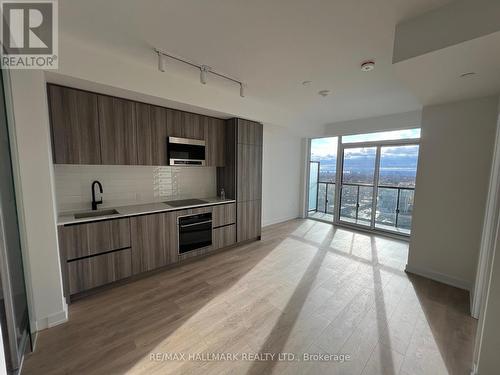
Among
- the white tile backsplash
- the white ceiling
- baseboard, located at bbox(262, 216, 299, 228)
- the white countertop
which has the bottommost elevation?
baseboard, located at bbox(262, 216, 299, 228)

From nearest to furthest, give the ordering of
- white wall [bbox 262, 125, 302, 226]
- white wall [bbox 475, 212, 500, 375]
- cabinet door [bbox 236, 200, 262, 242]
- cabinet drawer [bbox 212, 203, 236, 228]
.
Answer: white wall [bbox 475, 212, 500, 375], cabinet drawer [bbox 212, 203, 236, 228], cabinet door [bbox 236, 200, 262, 242], white wall [bbox 262, 125, 302, 226]

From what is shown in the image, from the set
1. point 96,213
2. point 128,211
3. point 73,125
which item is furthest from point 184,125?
point 96,213

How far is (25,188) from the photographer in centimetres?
179

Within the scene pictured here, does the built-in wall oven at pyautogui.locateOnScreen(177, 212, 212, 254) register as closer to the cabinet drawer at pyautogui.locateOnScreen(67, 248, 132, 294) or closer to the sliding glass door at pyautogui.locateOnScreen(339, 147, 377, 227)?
the cabinet drawer at pyautogui.locateOnScreen(67, 248, 132, 294)

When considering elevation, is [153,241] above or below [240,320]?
above

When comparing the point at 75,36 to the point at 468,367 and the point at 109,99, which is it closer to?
the point at 109,99

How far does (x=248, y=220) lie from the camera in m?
4.09

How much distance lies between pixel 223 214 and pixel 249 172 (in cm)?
95

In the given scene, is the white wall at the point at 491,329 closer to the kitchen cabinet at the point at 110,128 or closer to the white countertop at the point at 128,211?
the white countertop at the point at 128,211

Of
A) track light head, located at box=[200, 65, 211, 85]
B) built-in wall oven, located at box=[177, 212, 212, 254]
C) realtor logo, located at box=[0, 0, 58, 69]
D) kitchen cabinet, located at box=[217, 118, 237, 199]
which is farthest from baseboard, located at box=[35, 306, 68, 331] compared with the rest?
track light head, located at box=[200, 65, 211, 85]

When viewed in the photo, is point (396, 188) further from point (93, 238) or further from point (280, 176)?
point (93, 238)

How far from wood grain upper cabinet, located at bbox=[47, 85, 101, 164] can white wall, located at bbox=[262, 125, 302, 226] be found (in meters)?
3.31

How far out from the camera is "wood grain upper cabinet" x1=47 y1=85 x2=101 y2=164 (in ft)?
7.34

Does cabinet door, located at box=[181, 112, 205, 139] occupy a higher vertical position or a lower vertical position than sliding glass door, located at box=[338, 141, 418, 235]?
higher
